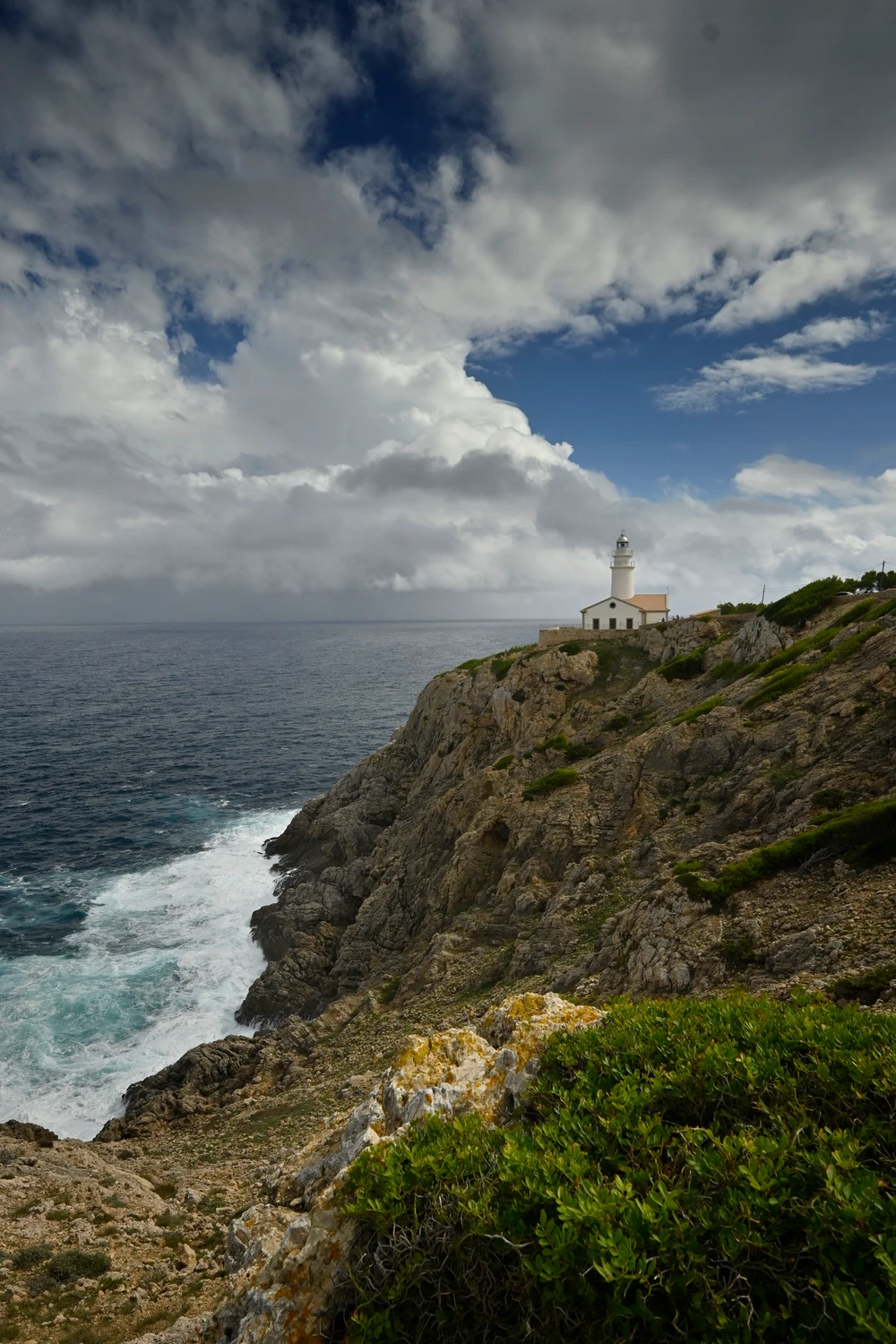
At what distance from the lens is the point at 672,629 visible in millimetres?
56344

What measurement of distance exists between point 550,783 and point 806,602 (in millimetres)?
24244

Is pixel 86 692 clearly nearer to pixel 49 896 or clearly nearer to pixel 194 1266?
pixel 49 896

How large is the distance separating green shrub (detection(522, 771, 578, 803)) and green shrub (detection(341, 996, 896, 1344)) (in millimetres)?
28140

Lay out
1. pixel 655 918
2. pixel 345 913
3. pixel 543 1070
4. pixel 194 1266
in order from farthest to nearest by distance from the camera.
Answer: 1. pixel 345 913
2. pixel 655 918
3. pixel 194 1266
4. pixel 543 1070

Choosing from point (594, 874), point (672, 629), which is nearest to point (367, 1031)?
point (594, 874)

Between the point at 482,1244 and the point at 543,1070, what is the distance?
3.69 meters

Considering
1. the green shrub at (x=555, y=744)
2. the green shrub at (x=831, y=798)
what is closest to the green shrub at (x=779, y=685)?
the green shrub at (x=831, y=798)

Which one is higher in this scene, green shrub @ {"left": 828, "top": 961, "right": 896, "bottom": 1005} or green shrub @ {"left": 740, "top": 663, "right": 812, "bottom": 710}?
green shrub @ {"left": 740, "top": 663, "right": 812, "bottom": 710}

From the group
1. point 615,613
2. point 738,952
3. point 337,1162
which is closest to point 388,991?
point 738,952

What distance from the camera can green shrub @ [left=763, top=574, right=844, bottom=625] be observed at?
4391 cm

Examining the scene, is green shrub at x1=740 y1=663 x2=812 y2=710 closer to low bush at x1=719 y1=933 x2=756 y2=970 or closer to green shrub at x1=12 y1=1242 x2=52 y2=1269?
low bush at x1=719 y1=933 x2=756 y2=970

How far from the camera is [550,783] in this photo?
124ft

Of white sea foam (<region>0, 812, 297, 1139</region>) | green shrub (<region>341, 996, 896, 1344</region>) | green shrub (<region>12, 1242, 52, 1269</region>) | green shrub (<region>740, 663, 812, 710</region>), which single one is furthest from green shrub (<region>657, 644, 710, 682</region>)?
green shrub (<region>12, 1242, 52, 1269</region>)

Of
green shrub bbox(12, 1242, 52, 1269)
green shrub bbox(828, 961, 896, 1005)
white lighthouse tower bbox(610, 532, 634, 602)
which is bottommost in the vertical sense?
green shrub bbox(12, 1242, 52, 1269)
